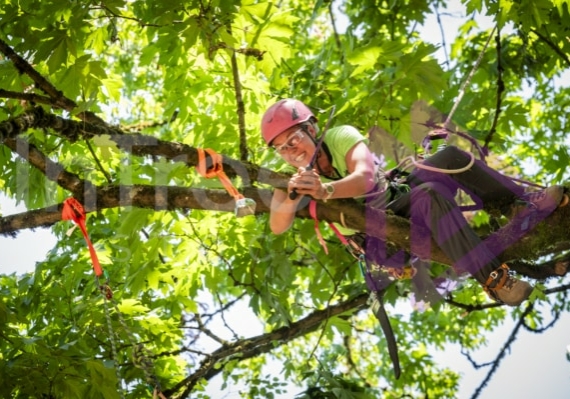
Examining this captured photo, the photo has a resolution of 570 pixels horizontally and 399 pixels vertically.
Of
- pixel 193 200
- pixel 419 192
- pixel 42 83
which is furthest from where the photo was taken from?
pixel 42 83

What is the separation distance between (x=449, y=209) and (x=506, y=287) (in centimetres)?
51

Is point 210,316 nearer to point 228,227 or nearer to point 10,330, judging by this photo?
point 228,227

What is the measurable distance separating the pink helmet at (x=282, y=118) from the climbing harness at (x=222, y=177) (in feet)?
1.39

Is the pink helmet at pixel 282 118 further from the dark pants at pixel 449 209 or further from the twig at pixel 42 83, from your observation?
the twig at pixel 42 83

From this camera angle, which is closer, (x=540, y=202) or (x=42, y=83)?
(x=540, y=202)

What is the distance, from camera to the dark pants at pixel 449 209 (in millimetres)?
3312

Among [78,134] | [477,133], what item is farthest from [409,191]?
[78,134]

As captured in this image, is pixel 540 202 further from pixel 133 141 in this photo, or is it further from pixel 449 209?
pixel 133 141

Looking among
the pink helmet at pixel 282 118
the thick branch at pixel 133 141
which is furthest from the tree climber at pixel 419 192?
the thick branch at pixel 133 141

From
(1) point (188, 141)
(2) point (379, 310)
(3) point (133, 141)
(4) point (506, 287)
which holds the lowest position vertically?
(4) point (506, 287)

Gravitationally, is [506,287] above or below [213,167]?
below

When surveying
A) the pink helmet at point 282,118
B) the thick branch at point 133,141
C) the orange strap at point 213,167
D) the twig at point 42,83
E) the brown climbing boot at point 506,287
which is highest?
the twig at point 42,83

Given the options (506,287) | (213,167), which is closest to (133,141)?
(213,167)

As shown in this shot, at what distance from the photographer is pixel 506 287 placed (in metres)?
3.34
